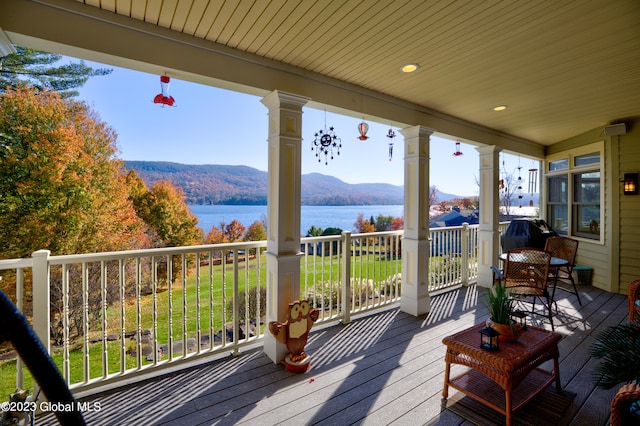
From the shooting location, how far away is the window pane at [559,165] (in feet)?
19.2

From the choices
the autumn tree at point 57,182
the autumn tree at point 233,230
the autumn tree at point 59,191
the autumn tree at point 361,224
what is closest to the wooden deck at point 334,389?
the autumn tree at point 59,191

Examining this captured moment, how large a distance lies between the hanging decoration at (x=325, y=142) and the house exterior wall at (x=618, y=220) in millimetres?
4630

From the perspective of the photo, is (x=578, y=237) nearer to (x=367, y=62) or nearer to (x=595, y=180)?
(x=595, y=180)

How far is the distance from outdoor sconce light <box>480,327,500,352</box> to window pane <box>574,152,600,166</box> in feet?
16.5

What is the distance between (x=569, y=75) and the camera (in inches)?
116

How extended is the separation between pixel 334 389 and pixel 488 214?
406 cm

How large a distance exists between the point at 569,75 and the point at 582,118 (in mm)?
2187

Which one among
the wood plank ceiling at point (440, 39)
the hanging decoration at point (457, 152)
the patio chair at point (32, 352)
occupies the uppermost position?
the wood plank ceiling at point (440, 39)

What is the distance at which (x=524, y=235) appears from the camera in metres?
5.33

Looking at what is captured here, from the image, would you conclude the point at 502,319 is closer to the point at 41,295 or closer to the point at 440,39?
the point at 440,39

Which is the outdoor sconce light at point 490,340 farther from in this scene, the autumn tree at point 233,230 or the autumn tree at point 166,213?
the autumn tree at point 166,213

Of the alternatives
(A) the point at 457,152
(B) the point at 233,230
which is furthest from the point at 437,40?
(B) the point at 233,230

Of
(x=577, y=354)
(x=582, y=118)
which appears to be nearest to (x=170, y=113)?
(x=582, y=118)

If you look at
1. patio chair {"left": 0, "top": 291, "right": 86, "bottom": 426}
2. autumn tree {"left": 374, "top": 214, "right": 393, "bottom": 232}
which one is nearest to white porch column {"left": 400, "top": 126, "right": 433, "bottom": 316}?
patio chair {"left": 0, "top": 291, "right": 86, "bottom": 426}
